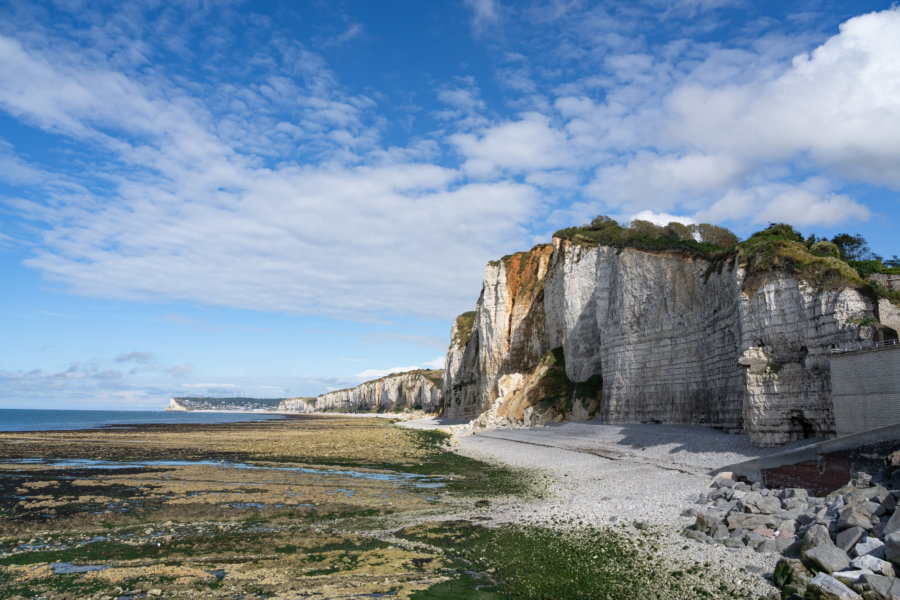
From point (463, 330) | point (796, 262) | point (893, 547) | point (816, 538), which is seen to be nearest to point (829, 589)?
point (893, 547)

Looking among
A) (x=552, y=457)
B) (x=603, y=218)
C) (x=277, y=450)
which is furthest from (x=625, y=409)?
(x=603, y=218)

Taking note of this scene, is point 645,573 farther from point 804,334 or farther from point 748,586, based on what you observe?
point 804,334

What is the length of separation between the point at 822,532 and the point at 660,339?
71.1 feet

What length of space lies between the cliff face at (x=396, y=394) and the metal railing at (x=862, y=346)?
239 ft

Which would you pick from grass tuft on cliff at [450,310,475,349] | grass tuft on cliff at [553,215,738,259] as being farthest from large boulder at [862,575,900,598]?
grass tuft on cliff at [450,310,475,349]

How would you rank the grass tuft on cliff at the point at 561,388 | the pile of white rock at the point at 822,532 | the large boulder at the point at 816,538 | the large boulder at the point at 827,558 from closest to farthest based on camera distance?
the pile of white rock at the point at 822,532
the large boulder at the point at 827,558
the large boulder at the point at 816,538
the grass tuft on cliff at the point at 561,388

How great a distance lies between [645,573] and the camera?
8.81 m

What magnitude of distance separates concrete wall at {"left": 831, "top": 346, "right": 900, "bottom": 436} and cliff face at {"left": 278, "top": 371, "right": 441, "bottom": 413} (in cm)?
7342

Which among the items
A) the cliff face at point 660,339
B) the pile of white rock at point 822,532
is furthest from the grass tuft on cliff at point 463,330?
the pile of white rock at point 822,532

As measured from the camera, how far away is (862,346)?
15.3 meters

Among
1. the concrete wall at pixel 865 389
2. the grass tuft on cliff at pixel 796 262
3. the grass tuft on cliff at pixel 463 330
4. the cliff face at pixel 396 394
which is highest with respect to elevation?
the grass tuft on cliff at pixel 463 330

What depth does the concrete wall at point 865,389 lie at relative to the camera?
43.5 feet

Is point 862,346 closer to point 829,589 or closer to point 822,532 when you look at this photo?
point 822,532

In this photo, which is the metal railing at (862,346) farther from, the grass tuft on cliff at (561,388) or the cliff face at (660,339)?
the grass tuft on cliff at (561,388)
